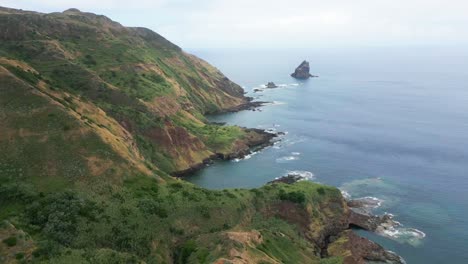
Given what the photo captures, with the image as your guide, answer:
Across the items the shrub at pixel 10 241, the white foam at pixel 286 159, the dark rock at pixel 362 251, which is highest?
the shrub at pixel 10 241

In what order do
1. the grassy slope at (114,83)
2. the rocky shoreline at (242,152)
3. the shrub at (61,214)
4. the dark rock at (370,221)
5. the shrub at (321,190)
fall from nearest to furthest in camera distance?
the shrub at (61,214) < the dark rock at (370,221) < the shrub at (321,190) < the grassy slope at (114,83) < the rocky shoreline at (242,152)

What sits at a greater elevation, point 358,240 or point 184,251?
point 184,251

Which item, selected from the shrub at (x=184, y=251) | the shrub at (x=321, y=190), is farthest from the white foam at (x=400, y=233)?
the shrub at (x=184, y=251)

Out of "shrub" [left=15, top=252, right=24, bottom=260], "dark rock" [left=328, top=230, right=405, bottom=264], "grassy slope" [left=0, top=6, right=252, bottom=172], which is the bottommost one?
"dark rock" [left=328, top=230, right=405, bottom=264]

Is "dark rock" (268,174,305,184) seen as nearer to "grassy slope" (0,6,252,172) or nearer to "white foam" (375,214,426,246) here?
"grassy slope" (0,6,252,172)

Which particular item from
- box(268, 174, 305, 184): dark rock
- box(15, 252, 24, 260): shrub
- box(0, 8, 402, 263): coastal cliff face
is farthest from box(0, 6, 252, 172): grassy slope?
box(15, 252, 24, 260): shrub

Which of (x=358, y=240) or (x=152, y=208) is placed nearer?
(x=152, y=208)

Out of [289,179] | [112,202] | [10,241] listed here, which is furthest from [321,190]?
[10,241]

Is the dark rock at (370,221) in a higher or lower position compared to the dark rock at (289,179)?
lower

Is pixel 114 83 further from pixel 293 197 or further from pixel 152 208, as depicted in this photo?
pixel 152 208

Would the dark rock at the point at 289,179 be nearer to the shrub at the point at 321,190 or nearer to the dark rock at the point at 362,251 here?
the shrub at the point at 321,190

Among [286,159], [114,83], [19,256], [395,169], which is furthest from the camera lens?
[114,83]

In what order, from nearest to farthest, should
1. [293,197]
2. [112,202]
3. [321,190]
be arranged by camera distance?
[112,202]
[293,197]
[321,190]

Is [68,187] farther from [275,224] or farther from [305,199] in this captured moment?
[305,199]
